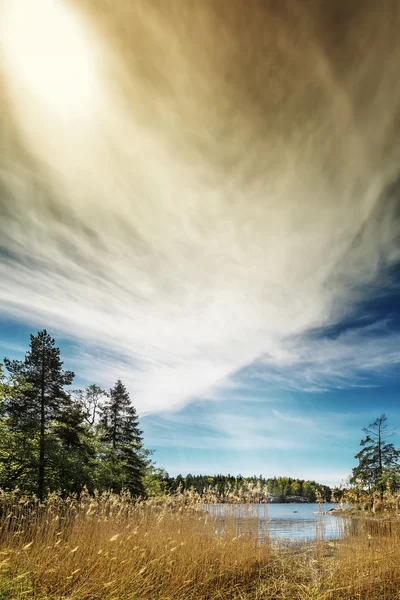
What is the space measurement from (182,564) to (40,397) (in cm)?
1538

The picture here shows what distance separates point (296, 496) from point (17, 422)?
138001mm

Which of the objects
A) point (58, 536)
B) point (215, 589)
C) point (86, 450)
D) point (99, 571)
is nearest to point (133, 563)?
point (99, 571)

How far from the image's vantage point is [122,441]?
1107 inches

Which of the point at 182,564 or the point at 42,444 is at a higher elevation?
the point at 42,444

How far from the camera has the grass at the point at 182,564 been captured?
6.04 m

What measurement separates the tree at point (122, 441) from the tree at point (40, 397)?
6.80m

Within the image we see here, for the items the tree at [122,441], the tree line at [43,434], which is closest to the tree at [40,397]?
the tree line at [43,434]

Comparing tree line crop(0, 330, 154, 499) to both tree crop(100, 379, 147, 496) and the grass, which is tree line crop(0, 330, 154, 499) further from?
the grass

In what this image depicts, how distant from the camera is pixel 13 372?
19281 millimetres

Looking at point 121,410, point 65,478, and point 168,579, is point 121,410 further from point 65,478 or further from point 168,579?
point 168,579

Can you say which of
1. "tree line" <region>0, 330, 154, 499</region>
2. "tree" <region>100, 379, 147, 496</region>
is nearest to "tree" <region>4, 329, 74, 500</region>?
"tree line" <region>0, 330, 154, 499</region>

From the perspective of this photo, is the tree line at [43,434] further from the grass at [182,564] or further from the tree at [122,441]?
the grass at [182,564]

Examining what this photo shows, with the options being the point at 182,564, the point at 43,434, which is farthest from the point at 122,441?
the point at 182,564

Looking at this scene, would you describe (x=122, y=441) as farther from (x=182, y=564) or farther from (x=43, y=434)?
(x=182, y=564)
